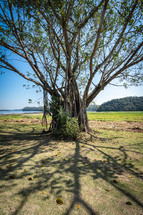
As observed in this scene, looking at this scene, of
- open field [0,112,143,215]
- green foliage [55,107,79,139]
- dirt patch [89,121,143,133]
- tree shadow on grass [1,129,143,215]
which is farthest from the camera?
dirt patch [89,121,143,133]

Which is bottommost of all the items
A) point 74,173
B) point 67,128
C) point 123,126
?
point 123,126

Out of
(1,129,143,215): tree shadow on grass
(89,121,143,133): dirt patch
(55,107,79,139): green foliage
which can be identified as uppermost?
(55,107,79,139): green foliage

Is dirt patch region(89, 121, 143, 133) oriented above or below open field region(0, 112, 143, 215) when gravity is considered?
below

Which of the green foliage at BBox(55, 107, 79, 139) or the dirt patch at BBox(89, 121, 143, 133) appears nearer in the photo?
the green foliage at BBox(55, 107, 79, 139)

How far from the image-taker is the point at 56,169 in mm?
3188

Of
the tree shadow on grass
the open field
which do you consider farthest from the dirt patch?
the open field

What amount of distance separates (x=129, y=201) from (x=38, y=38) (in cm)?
887

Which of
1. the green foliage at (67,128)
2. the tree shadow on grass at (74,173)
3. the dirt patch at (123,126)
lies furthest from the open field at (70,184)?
the dirt patch at (123,126)

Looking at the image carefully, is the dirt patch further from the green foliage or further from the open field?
the open field

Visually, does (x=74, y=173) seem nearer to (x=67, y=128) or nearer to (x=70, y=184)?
(x=70, y=184)

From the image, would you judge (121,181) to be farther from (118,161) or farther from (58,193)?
(58,193)

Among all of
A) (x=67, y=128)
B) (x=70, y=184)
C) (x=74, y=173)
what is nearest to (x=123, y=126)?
(x=67, y=128)

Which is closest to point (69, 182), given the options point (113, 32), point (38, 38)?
point (38, 38)

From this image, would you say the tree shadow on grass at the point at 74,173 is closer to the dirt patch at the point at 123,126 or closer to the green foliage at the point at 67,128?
the green foliage at the point at 67,128
